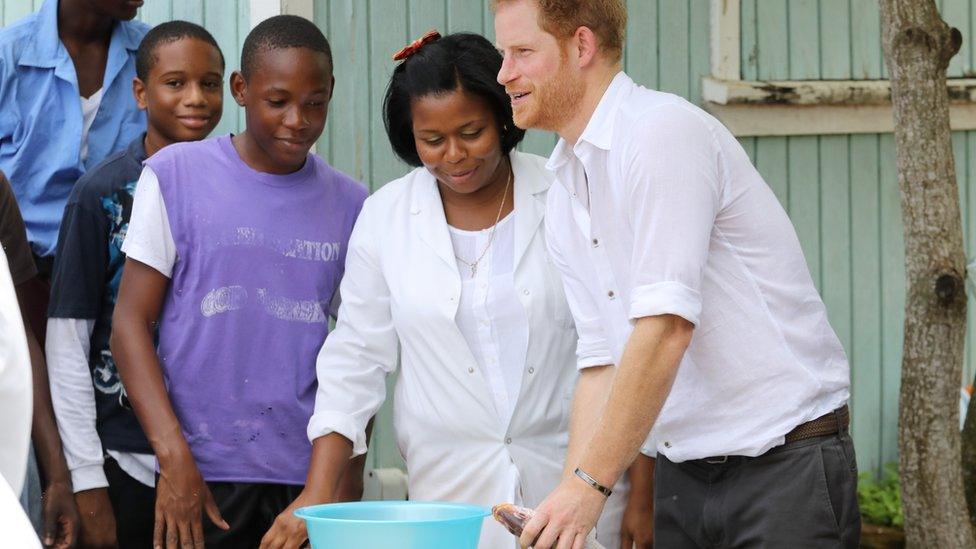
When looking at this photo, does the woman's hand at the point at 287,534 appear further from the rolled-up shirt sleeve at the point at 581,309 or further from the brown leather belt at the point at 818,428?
the brown leather belt at the point at 818,428

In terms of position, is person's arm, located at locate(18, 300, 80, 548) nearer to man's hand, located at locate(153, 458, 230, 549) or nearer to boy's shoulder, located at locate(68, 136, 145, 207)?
man's hand, located at locate(153, 458, 230, 549)

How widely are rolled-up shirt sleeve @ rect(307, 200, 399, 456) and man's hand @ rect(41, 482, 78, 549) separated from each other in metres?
0.62

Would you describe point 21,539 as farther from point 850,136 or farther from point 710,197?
point 850,136

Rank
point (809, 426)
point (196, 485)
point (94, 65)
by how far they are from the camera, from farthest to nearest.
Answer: point (94, 65) < point (196, 485) < point (809, 426)

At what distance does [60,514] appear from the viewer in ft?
10.6

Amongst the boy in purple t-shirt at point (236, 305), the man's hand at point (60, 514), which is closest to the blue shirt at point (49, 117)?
the boy in purple t-shirt at point (236, 305)

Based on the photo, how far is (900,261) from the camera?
5535 mm

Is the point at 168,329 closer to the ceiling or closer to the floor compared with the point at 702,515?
closer to the ceiling

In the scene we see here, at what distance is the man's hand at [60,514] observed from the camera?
10.5 ft

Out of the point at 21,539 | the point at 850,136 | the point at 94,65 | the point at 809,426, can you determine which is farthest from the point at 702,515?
the point at 850,136

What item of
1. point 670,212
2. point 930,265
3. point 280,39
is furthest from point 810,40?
point 670,212

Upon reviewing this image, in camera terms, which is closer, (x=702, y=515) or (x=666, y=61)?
(x=702, y=515)

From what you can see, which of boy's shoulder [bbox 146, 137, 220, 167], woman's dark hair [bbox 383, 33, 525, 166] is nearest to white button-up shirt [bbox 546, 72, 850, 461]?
woman's dark hair [bbox 383, 33, 525, 166]

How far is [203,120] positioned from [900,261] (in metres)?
3.16
